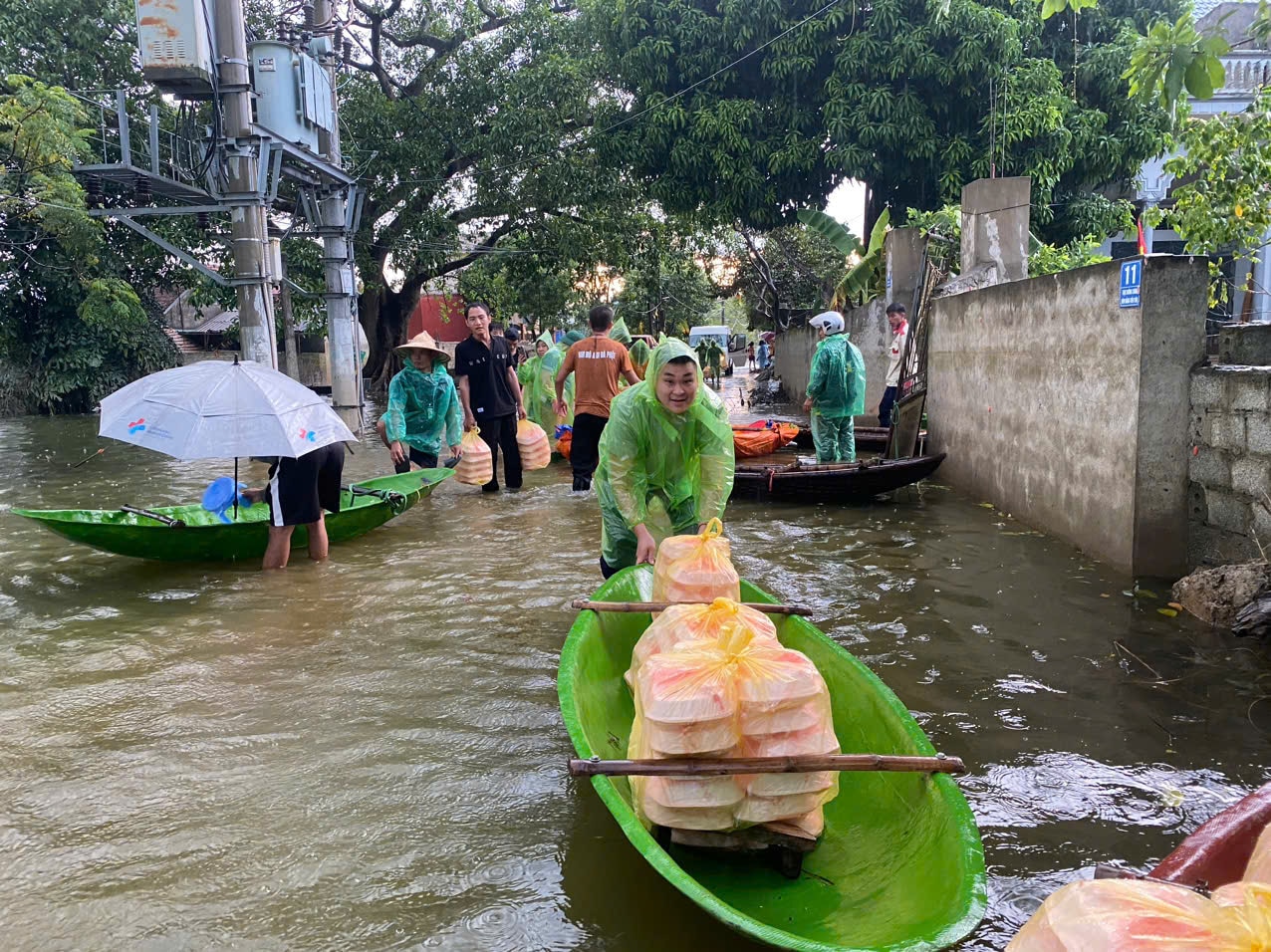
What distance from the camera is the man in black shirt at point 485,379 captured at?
8922 mm

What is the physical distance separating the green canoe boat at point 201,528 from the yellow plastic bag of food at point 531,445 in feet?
7.89

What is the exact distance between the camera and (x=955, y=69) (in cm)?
1541

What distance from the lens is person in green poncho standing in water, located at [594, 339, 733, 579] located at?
14.0 feet

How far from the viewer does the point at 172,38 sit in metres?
10.7

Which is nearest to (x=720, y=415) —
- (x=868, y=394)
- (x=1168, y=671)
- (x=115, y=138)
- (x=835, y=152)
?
(x=1168, y=671)

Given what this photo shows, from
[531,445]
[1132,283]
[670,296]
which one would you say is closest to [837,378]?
[531,445]

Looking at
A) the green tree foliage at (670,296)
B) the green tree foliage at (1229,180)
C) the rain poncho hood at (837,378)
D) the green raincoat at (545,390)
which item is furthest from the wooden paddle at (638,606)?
the green tree foliage at (670,296)

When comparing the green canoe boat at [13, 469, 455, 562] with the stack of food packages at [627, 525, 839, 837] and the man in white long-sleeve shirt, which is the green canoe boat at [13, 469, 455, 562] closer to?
the stack of food packages at [627, 525, 839, 837]

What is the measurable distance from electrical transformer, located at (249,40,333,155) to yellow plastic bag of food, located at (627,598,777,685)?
1137cm

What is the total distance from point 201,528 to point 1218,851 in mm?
6228

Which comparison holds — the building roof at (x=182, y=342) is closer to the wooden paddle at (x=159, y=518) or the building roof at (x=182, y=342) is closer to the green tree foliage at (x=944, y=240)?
the green tree foliage at (x=944, y=240)

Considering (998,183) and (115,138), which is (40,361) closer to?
(115,138)

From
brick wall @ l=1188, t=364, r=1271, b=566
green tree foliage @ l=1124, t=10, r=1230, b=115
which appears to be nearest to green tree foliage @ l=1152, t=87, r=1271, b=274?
brick wall @ l=1188, t=364, r=1271, b=566

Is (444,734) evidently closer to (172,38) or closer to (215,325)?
(172,38)
